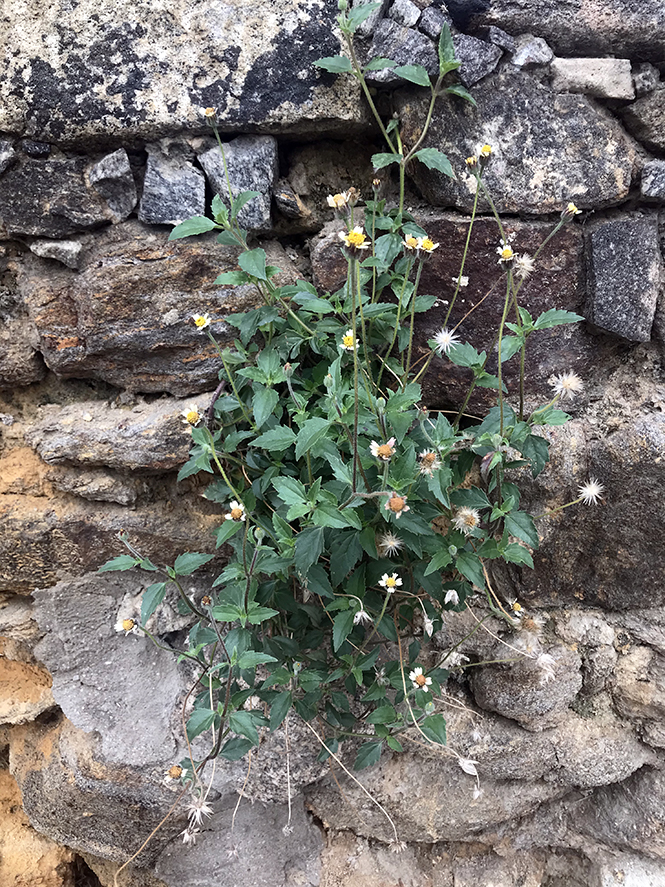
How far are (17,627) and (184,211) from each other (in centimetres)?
158

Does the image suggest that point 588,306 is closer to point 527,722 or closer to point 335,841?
point 527,722

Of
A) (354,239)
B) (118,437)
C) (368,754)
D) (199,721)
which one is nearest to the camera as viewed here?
(354,239)

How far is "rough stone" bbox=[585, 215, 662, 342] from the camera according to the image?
67.2 inches

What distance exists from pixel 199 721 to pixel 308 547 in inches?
20.9

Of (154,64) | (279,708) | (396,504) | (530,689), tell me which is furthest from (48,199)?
(530,689)

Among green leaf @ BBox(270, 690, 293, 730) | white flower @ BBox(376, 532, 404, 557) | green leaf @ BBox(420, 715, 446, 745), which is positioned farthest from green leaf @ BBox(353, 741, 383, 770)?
white flower @ BBox(376, 532, 404, 557)

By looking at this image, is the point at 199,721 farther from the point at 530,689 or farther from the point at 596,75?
the point at 596,75

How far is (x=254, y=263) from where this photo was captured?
4.89 ft

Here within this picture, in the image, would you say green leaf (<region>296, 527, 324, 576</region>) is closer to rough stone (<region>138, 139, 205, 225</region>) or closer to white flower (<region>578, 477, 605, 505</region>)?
white flower (<region>578, 477, 605, 505</region>)

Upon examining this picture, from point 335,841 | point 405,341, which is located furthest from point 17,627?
point 405,341

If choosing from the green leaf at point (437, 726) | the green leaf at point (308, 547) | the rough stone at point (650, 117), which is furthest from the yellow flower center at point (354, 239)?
the green leaf at point (437, 726)

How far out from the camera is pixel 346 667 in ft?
5.74

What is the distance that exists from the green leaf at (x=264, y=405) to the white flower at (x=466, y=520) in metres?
0.57

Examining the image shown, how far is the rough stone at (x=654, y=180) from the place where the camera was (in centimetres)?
170
